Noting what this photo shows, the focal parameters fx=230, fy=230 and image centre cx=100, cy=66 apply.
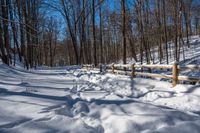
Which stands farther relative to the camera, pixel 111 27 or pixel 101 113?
pixel 111 27

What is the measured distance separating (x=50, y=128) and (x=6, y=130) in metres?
0.73

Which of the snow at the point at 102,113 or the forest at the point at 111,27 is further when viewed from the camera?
the forest at the point at 111,27

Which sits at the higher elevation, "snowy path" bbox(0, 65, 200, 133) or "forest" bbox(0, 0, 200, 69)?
"forest" bbox(0, 0, 200, 69)

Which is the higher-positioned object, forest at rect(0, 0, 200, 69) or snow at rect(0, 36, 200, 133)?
forest at rect(0, 0, 200, 69)

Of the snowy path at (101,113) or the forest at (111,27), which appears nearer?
the snowy path at (101,113)

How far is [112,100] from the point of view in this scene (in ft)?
20.6

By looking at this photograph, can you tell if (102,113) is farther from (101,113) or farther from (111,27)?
(111,27)

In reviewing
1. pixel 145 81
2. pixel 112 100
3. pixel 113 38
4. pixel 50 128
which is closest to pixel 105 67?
pixel 145 81

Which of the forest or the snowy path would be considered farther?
the forest

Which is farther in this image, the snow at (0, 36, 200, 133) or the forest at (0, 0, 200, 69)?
the forest at (0, 0, 200, 69)

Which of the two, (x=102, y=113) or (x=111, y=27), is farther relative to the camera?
(x=111, y=27)

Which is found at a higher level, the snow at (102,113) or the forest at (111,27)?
the forest at (111,27)

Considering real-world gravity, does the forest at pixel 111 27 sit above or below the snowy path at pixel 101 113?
above

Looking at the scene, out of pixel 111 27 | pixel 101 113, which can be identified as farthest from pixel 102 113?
pixel 111 27
